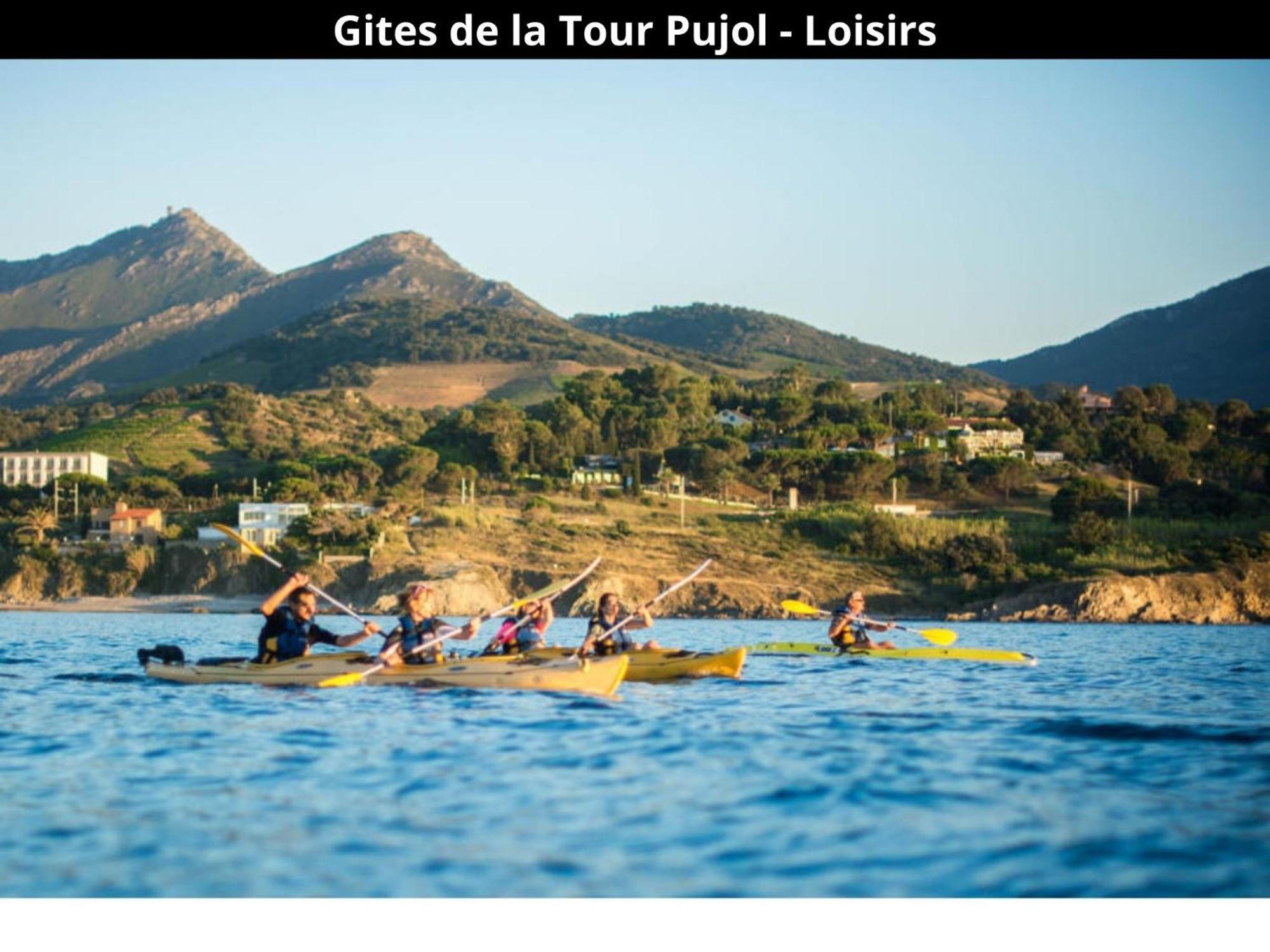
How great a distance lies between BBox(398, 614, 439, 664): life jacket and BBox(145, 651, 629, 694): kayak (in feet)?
0.83

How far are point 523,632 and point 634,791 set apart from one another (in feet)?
35.7

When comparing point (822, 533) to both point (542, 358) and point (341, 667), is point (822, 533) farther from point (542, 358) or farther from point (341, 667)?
point (542, 358)

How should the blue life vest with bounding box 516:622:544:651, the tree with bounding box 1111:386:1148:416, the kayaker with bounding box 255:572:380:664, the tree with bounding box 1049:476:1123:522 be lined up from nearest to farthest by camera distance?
the kayaker with bounding box 255:572:380:664, the blue life vest with bounding box 516:622:544:651, the tree with bounding box 1049:476:1123:522, the tree with bounding box 1111:386:1148:416

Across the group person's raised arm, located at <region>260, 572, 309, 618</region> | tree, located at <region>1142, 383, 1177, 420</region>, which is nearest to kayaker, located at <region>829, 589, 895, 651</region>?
person's raised arm, located at <region>260, 572, 309, 618</region>

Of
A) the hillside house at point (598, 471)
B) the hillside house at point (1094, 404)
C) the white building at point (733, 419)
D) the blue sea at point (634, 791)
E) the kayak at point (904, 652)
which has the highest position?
the hillside house at point (1094, 404)

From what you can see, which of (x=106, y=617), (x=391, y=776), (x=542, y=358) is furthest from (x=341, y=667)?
(x=542, y=358)

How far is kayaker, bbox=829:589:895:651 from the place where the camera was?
28.4m

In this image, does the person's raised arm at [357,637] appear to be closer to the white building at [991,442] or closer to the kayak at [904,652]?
the kayak at [904,652]

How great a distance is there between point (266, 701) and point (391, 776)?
6.96 metres

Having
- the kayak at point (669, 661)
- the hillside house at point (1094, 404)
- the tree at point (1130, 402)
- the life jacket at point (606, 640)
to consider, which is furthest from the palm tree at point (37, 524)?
the hillside house at point (1094, 404)

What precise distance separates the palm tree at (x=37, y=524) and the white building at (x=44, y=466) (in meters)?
19.1

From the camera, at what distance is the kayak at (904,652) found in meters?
26.4

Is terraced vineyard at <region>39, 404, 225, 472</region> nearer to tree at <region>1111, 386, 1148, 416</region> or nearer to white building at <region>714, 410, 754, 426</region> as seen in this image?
white building at <region>714, 410, 754, 426</region>
